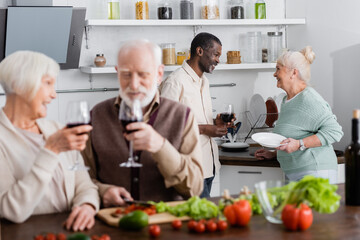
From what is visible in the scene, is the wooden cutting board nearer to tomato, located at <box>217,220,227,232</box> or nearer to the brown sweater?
tomato, located at <box>217,220,227,232</box>

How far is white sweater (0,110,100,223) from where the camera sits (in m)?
2.01

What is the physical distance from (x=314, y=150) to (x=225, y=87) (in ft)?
5.55

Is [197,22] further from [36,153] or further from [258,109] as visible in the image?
[36,153]

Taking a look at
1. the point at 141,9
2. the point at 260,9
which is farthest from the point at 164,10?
the point at 260,9

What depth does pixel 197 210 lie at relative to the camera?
80.7 inches

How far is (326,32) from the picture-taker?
4.86 meters

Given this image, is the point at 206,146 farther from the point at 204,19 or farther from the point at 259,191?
the point at 259,191

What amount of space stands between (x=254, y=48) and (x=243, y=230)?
344cm

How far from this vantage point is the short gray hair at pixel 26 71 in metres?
2.08

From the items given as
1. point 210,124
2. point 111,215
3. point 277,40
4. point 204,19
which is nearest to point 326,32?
point 277,40

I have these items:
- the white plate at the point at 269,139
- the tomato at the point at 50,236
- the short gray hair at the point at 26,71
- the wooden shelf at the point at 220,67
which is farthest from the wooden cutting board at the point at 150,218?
the wooden shelf at the point at 220,67

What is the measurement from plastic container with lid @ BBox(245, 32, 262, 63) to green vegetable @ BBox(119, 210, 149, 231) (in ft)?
11.2

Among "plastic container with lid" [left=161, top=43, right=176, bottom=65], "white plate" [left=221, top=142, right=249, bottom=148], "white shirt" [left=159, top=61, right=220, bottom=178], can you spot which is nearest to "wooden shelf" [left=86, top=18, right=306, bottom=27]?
"plastic container with lid" [left=161, top=43, right=176, bottom=65]

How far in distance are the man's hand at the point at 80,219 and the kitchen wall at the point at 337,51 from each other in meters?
2.94
